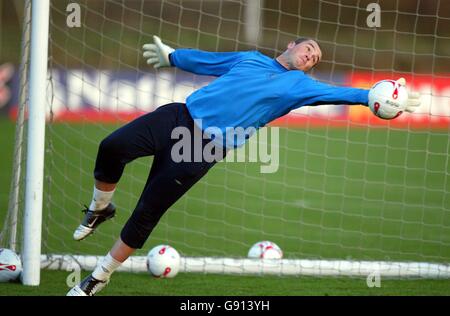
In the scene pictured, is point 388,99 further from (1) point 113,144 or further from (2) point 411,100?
(1) point 113,144

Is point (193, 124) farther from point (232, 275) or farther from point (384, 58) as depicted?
point (384, 58)

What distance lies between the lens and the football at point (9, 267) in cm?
622

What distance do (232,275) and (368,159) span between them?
7.55 m

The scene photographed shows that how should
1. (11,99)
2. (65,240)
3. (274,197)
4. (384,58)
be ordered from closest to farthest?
(65,240), (274,197), (11,99), (384,58)

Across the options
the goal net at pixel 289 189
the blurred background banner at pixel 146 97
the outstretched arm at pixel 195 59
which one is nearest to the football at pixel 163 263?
the goal net at pixel 289 189

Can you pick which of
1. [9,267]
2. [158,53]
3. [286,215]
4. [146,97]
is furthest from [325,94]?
[146,97]

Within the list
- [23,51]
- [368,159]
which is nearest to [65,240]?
[23,51]

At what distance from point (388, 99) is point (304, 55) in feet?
2.57

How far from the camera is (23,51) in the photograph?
656 centimetres

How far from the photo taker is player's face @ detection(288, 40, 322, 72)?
17.2ft

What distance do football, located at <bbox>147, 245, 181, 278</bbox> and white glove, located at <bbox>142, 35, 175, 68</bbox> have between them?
169 centimetres

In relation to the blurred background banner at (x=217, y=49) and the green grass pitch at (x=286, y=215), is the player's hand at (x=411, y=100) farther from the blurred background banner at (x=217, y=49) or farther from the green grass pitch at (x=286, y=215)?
the blurred background banner at (x=217, y=49)

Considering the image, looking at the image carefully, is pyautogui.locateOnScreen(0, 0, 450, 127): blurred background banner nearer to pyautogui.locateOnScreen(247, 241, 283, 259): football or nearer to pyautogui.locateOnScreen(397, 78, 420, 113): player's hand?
pyautogui.locateOnScreen(247, 241, 283, 259): football

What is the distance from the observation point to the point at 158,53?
5.75m
